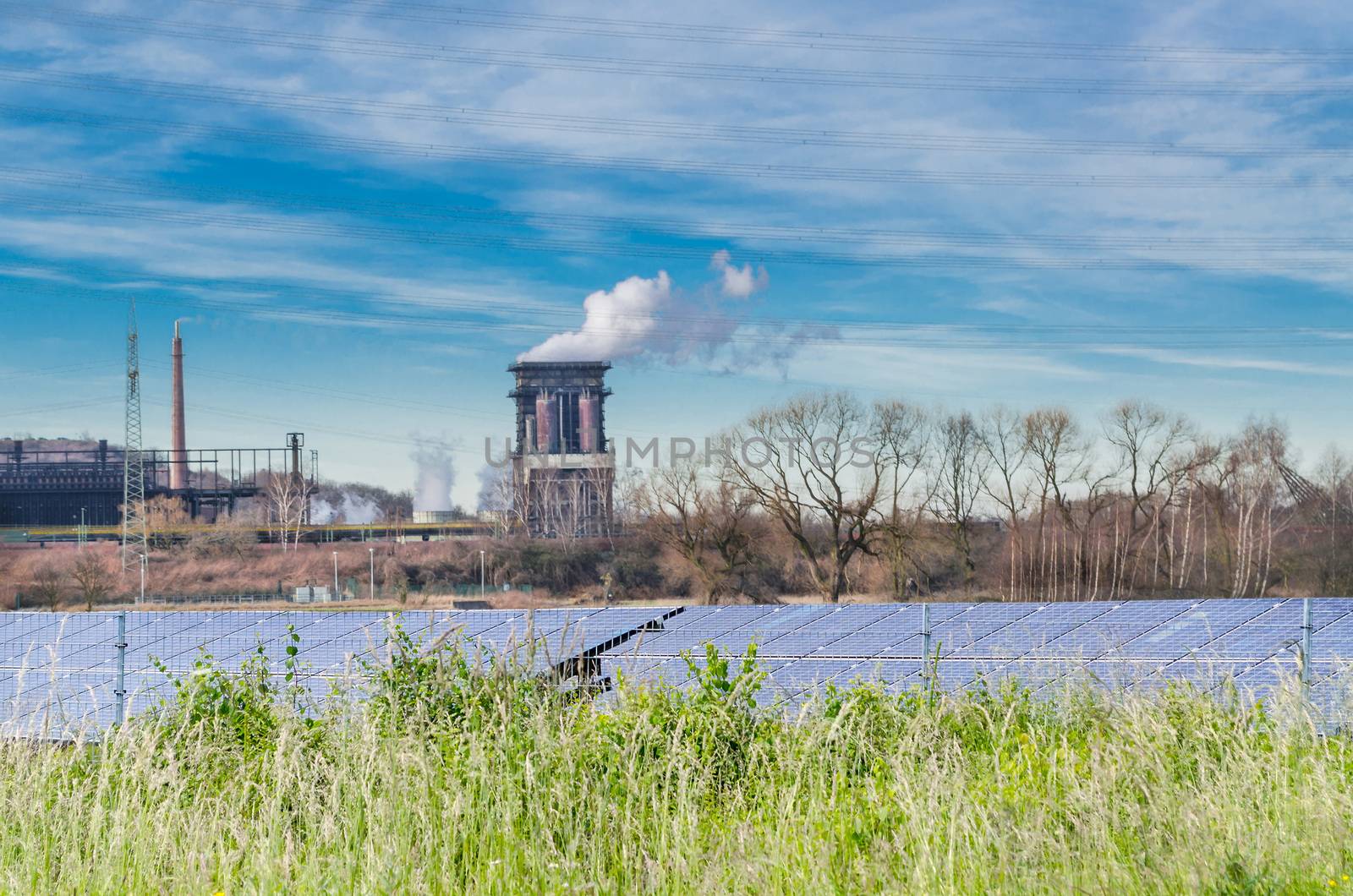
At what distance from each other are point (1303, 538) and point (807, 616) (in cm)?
4409

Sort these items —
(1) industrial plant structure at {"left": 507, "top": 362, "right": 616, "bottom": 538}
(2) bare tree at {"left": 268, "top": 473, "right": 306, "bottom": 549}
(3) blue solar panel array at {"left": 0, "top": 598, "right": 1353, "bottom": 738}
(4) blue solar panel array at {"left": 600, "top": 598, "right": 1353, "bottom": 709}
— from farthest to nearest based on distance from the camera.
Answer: (1) industrial plant structure at {"left": 507, "top": 362, "right": 616, "bottom": 538}, (2) bare tree at {"left": 268, "top": 473, "right": 306, "bottom": 549}, (3) blue solar panel array at {"left": 0, "top": 598, "right": 1353, "bottom": 738}, (4) blue solar panel array at {"left": 600, "top": 598, "right": 1353, "bottom": 709}

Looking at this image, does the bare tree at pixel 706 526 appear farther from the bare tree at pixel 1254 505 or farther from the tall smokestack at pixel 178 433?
the tall smokestack at pixel 178 433

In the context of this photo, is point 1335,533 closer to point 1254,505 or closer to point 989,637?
point 1254,505

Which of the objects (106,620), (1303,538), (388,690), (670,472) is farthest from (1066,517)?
(388,690)

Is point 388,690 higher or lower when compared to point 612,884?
higher

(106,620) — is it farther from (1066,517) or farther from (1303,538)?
(1303,538)

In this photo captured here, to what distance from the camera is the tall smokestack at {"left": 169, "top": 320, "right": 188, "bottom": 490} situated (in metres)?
87.3

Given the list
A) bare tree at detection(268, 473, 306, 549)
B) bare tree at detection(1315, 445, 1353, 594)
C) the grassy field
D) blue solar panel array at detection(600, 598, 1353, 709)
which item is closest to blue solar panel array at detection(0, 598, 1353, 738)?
blue solar panel array at detection(600, 598, 1353, 709)

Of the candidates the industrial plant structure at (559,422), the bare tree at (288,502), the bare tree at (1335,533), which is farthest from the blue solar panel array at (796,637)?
the industrial plant structure at (559,422)

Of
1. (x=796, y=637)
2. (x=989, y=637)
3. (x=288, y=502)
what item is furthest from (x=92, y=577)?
(x=989, y=637)

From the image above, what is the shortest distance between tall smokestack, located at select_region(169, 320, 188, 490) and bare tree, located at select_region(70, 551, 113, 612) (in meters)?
19.5

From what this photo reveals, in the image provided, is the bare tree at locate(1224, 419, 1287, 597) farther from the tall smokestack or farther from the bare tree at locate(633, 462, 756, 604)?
the tall smokestack

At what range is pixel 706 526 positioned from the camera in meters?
57.2

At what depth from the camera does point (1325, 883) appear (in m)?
5.20
